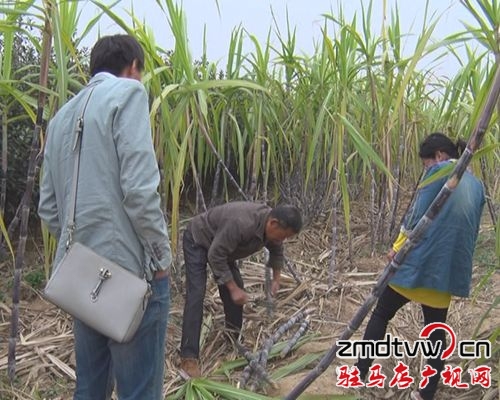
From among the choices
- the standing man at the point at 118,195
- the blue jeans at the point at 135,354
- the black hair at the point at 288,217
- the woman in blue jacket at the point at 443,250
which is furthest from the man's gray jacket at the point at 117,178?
the woman in blue jacket at the point at 443,250

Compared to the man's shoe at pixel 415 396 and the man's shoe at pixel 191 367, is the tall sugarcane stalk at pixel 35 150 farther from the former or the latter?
the man's shoe at pixel 415 396

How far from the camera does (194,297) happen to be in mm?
2299

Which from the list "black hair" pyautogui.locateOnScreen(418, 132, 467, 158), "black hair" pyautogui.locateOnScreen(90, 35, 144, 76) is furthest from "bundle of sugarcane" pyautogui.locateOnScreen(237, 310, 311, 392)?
"black hair" pyautogui.locateOnScreen(90, 35, 144, 76)

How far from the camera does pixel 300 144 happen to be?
321cm

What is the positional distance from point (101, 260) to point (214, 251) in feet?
2.97

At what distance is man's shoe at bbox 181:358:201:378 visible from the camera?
2201 millimetres

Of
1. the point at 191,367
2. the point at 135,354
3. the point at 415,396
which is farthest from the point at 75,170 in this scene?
the point at 415,396

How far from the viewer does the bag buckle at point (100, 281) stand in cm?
126

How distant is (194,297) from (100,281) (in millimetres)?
1058

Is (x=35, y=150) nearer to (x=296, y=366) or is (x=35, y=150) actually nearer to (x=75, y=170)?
(x=75, y=170)

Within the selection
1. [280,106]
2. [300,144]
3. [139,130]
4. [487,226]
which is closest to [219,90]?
[280,106]

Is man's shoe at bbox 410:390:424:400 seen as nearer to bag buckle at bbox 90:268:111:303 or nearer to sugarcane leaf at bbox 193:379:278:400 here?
sugarcane leaf at bbox 193:379:278:400

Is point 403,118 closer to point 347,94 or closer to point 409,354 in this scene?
point 347,94

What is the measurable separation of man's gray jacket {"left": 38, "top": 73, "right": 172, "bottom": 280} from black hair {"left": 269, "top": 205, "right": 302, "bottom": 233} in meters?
0.82
